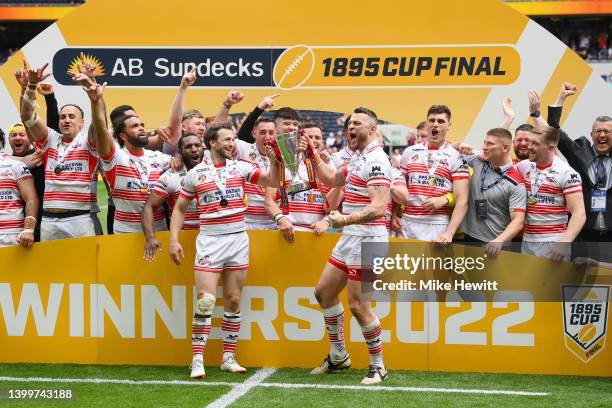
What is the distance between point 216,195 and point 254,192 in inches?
38.4

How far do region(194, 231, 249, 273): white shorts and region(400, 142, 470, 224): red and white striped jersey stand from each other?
1495 millimetres

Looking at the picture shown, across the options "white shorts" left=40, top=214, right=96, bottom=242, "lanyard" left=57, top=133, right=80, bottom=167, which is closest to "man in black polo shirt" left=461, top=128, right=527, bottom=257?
"white shorts" left=40, top=214, right=96, bottom=242

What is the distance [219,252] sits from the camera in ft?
21.6

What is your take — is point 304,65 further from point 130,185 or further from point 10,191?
point 10,191

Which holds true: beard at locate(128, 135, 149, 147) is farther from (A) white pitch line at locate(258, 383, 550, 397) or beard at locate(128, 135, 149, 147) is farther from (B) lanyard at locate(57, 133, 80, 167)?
(A) white pitch line at locate(258, 383, 550, 397)

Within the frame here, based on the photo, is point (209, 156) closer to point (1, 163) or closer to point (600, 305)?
point (1, 163)

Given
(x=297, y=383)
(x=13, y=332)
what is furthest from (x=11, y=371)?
(x=297, y=383)

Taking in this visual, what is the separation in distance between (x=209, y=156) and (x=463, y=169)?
6.55ft

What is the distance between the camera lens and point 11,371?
22.3 ft

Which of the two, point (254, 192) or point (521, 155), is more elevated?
point (521, 155)

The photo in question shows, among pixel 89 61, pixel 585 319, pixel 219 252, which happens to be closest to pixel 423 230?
pixel 585 319

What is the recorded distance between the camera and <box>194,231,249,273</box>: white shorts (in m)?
6.57

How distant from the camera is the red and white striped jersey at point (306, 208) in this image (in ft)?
24.3

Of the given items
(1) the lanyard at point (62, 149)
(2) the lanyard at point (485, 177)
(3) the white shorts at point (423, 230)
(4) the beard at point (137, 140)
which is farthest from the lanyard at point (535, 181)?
(1) the lanyard at point (62, 149)
